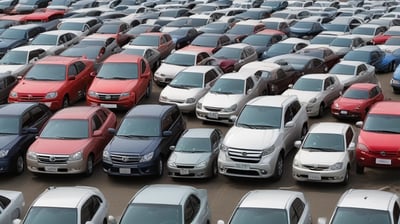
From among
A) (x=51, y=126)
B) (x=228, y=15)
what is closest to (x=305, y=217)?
(x=51, y=126)

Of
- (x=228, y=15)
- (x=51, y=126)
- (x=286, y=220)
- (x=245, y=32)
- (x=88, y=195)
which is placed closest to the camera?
(x=286, y=220)

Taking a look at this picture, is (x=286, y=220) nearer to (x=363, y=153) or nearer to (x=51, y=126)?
(x=363, y=153)

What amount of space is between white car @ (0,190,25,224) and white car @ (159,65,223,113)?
926 cm

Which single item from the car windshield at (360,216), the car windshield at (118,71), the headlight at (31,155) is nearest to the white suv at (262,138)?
the headlight at (31,155)

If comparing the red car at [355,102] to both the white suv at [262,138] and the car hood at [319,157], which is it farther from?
the car hood at [319,157]

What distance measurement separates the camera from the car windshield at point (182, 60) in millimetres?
26844

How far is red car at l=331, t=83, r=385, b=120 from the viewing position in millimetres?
22031

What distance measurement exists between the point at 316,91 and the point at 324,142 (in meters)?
6.01

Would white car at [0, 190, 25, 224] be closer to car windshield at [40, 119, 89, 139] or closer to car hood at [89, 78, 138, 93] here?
car windshield at [40, 119, 89, 139]

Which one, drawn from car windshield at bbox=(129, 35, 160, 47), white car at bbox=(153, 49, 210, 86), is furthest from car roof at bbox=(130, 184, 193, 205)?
car windshield at bbox=(129, 35, 160, 47)

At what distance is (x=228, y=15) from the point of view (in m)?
43.1

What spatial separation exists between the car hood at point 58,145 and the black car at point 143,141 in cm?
68

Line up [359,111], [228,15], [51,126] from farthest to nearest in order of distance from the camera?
[228,15]
[359,111]
[51,126]

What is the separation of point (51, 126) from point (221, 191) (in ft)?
15.9
